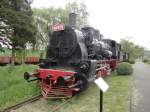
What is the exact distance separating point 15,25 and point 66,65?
29.7ft

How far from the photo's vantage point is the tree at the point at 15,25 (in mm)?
16819

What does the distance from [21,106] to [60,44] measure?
11.6 ft

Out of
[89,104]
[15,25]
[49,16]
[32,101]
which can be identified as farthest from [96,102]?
[49,16]

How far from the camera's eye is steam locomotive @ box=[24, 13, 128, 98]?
8555mm

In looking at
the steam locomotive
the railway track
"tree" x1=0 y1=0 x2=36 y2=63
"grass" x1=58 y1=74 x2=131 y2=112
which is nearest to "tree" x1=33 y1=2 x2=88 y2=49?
"tree" x1=0 y1=0 x2=36 y2=63

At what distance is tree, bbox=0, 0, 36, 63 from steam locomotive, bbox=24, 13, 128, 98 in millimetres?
8172

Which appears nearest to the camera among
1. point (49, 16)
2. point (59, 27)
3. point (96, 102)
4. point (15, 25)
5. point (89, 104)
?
point (89, 104)

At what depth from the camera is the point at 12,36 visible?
57.7 feet

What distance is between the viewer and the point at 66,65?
973 cm

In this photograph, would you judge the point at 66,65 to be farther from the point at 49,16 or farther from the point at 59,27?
the point at 49,16

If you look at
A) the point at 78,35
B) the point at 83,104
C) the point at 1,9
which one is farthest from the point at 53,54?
the point at 1,9

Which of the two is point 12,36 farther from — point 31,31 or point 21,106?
point 21,106

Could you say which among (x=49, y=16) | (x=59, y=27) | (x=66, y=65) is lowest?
(x=66, y=65)

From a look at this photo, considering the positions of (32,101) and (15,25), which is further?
(15,25)
